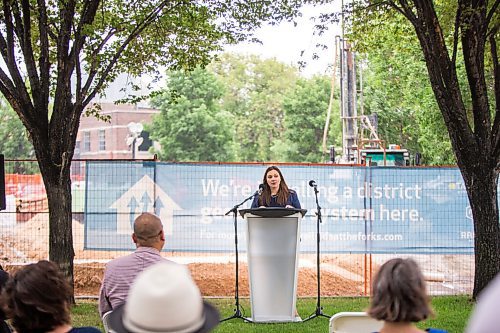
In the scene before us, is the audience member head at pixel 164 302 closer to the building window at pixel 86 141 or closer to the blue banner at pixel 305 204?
the blue banner at pixel 305 204

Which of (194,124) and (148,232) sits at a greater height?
(194,124)

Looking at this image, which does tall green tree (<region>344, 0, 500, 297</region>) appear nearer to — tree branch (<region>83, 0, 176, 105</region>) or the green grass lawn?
the green grass lawn

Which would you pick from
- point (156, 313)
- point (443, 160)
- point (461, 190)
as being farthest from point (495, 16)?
point (443, 160)

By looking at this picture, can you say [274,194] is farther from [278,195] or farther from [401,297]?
[401,297]

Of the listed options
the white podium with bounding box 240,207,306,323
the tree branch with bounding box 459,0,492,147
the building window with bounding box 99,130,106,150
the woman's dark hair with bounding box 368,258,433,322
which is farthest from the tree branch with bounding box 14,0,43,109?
the building window with bounding box 99,130,106,150

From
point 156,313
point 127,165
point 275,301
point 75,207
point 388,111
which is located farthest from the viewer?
point 388,111

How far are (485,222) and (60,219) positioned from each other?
5.91 meters

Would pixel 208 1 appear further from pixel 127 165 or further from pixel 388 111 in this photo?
pixel 388 111

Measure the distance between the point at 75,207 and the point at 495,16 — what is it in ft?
25.7

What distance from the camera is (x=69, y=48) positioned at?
1182 cm

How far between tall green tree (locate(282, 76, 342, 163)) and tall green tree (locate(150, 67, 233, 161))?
7007 millimetres

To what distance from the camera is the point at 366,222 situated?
13164mm

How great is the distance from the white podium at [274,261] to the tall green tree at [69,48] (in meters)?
3.23

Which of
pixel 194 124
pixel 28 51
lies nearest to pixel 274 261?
pixel 28 51
